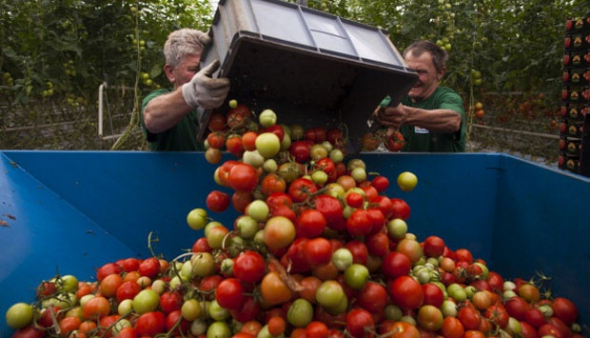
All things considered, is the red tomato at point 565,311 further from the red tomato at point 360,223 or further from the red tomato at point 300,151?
the red tomato at point 300,151

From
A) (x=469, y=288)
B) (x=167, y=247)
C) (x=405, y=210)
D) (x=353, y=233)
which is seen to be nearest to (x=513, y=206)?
(x=469, y=288)

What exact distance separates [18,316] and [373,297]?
1402 mm

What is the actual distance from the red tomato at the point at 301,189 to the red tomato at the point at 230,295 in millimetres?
402

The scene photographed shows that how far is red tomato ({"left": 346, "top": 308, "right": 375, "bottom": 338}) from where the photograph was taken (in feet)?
4.49

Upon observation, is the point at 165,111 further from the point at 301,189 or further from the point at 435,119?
the point at 435,119

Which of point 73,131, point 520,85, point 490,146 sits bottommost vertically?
point 490,146

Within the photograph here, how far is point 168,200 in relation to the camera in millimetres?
2391

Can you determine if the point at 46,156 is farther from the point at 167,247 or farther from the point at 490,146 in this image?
the point at 490,146

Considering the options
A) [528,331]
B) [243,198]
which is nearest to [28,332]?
[243,198]

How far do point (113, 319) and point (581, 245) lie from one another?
206 cm

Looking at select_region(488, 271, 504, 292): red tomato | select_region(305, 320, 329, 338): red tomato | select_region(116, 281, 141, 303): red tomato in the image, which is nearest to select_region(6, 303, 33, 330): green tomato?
select_region(116, 281, 141, 303): red tomato

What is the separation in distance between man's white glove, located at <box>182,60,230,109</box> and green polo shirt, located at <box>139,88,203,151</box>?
795 mm

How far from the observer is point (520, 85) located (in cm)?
581

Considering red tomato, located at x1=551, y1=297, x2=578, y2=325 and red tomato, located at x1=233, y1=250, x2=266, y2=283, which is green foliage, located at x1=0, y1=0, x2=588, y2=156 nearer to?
red tomato, located at x1=233, y1=250, x2=266, y2=283
